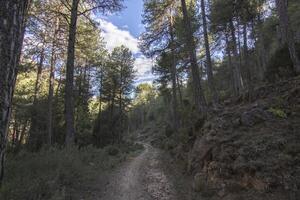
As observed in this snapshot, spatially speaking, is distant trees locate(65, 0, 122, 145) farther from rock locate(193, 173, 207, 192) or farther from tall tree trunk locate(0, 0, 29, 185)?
tall tree trunk locate(0, 0, 29, 185)

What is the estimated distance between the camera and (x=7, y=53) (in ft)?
7.54

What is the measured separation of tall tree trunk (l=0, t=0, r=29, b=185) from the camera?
226cm

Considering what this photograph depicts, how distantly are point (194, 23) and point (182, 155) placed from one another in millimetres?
11908

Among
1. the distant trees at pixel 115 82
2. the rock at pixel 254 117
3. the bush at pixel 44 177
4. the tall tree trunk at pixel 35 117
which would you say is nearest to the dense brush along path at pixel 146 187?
the bush at pixel 44 177

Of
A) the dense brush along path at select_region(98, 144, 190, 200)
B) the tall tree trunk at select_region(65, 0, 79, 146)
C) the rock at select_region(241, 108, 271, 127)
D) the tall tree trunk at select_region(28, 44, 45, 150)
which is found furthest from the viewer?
the tall tree trunk at select_region(28, 44, 45, 150)

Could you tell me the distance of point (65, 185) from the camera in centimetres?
720

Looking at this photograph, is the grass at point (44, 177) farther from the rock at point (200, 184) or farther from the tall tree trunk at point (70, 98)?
the rock at point (200, 184)

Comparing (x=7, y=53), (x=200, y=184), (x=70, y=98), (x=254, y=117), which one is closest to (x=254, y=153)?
(x=200, y=184)

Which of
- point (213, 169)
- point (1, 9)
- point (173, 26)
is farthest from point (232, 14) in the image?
Answer: point (1, 9)

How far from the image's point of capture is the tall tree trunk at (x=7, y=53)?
2262 millimetres

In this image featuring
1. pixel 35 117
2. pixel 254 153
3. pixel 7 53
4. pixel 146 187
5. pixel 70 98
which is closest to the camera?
pixel 7 53

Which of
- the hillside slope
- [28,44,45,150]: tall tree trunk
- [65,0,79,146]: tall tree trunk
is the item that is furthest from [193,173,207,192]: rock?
[28,44,45,150]: tall tree trunk

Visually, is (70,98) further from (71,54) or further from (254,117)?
(254,117)

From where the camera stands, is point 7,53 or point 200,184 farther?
point 200,184
